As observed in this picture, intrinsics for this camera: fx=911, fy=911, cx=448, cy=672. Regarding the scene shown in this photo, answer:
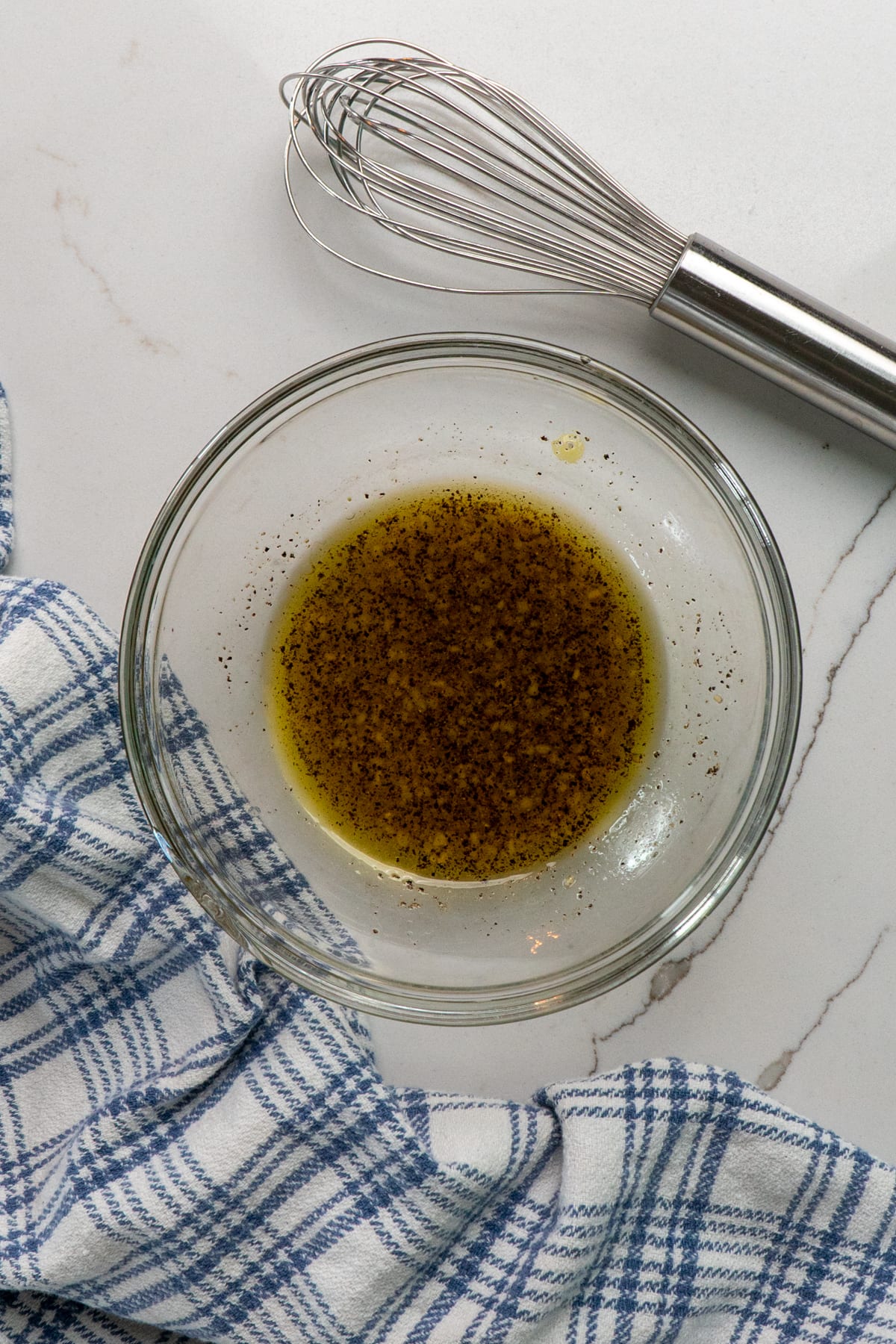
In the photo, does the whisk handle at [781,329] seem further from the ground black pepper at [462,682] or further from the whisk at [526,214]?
the ground black pepper at [462,682]

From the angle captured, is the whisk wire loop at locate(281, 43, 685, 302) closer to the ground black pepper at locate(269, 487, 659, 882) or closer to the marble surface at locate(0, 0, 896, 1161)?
the marble surface at locate(0, 0, 896, 1161)

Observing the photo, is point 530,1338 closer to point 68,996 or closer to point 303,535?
point 68,996

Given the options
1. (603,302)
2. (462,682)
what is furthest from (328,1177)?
(603,302)

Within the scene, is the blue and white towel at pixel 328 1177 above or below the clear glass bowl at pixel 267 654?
below

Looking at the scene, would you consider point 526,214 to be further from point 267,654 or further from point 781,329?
point 267,654

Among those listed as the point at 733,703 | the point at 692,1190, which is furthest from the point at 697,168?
the point at 692,1190

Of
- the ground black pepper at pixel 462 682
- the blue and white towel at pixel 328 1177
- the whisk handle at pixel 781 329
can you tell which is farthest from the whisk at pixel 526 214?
the blue and white towel at pixel 328 1177

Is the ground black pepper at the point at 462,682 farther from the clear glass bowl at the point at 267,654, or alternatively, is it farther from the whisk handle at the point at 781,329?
the whisk handle at the point at 781,329

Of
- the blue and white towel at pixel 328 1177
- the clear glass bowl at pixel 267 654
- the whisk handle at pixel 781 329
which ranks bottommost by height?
the blue and white towel at pixel 328 1177
